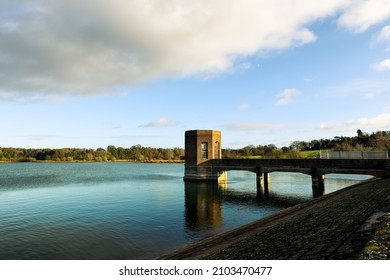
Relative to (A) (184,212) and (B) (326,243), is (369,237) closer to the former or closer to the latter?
(B) (326,243)

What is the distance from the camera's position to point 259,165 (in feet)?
138

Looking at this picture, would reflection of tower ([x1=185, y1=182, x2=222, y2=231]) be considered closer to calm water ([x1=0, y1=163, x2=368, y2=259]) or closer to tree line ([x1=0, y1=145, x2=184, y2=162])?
calm water ([x1=0, y1=163, x2=368, y2=259])

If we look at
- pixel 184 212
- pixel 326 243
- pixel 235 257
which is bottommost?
pixel 184 212

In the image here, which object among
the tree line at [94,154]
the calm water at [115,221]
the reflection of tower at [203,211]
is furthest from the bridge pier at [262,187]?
the tree line at [94,154]

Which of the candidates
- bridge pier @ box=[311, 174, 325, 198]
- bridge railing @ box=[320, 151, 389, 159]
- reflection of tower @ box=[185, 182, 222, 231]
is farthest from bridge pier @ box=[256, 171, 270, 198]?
bridge railing @ box=[320, 151, 389, 159]

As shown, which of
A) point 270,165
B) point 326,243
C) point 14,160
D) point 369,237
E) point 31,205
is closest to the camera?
point 369,237

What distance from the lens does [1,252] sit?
1326 centimetres

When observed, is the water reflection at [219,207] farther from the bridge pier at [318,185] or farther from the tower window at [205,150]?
the tower window at [205,150]

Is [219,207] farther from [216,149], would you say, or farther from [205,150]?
[216,149]

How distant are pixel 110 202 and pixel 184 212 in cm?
877

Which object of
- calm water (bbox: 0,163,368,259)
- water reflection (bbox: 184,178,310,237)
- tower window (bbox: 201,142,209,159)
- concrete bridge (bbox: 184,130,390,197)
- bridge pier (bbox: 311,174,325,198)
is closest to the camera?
calm water (bbox: 0,163,368,259)

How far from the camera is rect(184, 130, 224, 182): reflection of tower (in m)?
47.1

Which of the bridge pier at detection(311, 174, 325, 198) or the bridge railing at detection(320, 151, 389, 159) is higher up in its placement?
the bridge railing at detection(320, 151, 389, 159)
